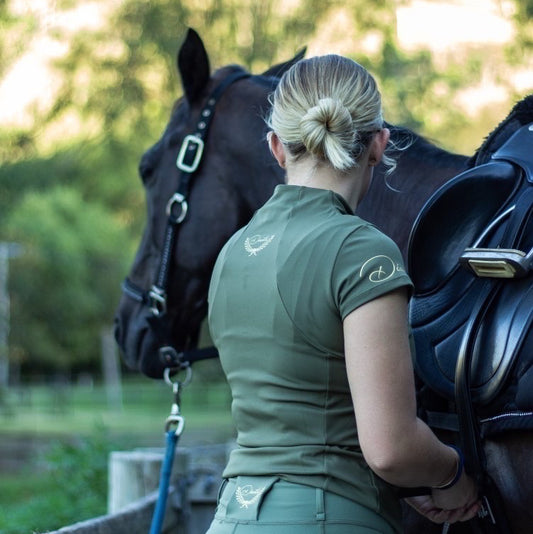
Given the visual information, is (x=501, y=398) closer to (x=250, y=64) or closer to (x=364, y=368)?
(x=364, y=368)

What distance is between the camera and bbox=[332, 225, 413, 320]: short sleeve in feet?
6.10

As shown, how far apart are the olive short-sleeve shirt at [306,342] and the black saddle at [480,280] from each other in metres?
0.44

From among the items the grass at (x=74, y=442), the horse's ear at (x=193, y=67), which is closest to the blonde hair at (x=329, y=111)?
the horse's ear at (x=193, y=67)

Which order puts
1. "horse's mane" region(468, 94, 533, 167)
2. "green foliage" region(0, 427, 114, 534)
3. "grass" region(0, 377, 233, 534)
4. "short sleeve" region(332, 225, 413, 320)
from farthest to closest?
1. "grass" region(0, 377, 233, 534)
2. "green foliage" region(0, 427, 114, 534)
3. "horse's mane" region(468, 94, 533, 167)
4. "short sleeve" region(332, 225, 413, 320)

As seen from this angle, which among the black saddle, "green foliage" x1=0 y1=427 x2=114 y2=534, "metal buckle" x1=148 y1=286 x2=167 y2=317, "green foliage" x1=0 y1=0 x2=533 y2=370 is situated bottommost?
"green foliage" x1=0 y1=427 x2=114 y2=534

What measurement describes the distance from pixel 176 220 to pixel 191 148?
0.94ft

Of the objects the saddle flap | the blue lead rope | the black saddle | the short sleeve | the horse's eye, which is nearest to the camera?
the short sleeve

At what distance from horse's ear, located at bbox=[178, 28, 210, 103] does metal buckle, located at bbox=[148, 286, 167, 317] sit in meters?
0.77

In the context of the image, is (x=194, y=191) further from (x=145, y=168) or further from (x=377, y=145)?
(x=377, y=145)

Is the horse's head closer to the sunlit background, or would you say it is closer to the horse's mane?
the horse's mane

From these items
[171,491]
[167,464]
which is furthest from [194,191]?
[171,491]

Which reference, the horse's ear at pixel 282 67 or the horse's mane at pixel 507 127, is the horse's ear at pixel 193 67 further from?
the horse's mane at pixel 507 127

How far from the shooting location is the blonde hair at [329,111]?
6.68ft

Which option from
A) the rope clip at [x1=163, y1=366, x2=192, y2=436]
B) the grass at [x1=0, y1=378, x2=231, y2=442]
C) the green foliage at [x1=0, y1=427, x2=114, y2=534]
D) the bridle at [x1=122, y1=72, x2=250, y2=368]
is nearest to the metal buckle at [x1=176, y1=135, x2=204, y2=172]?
the bridle at [x1=122, y1=72, x2=250, y2=368]
